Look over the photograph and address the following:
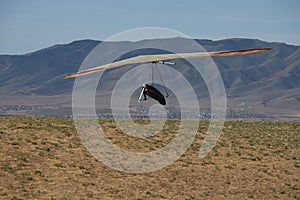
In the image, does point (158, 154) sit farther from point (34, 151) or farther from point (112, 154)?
point (34, 151)

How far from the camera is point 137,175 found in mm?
43125

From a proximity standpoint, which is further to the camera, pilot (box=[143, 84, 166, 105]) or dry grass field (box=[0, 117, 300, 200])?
dry grass field (box=[0, 117, 300, 200])

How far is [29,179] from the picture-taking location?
3959 cm

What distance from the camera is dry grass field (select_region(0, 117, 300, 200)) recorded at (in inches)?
1535

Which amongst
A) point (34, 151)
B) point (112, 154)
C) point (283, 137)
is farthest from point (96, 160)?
point (283, 137)

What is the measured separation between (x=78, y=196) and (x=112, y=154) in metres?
11.1

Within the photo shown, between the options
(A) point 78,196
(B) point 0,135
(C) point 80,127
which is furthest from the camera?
(C) point 80,127

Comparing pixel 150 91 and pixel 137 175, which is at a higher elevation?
pixel 150 91

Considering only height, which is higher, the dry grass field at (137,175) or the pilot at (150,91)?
the pilot at (150,91)

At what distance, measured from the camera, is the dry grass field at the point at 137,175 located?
1535 inches

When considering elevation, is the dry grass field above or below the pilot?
below

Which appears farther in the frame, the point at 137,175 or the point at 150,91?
the point at 137,175

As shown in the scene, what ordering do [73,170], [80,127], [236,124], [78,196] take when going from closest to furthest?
[78,196], [73,170], [80,127], [236,124]

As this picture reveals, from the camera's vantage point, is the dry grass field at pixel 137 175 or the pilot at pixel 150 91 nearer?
the pilot at pixel 150 91
